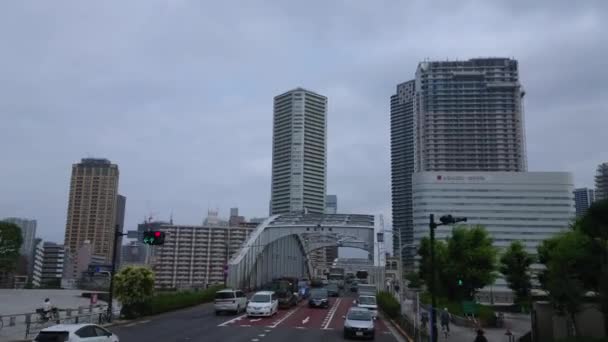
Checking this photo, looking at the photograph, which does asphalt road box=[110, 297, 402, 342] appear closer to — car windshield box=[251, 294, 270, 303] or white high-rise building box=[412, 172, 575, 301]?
car windshield box=[251, 294, 270, 303]

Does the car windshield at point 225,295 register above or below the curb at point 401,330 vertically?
above

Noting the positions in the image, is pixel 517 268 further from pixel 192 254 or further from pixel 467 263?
pixel 192 254

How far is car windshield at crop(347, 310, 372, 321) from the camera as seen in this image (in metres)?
28.0

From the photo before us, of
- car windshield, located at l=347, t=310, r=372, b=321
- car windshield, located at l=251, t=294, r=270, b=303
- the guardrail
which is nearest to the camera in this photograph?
the guardrail

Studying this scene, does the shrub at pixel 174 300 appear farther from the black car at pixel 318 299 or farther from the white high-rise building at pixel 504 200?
the white high-rise building at pixel 504 200

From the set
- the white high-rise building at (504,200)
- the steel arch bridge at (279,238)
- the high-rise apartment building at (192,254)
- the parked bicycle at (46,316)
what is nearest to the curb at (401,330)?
the parked bicycle at (46,316)

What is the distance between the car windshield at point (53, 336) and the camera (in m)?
16.7

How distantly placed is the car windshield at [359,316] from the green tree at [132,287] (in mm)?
13908

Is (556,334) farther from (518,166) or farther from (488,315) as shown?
(518,166)

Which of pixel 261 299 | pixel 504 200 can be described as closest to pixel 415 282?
pixel 261 299

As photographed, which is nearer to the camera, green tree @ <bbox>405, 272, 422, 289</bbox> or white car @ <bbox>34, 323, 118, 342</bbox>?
white car @ <bbox>34, 323, 118, 342</bbox>

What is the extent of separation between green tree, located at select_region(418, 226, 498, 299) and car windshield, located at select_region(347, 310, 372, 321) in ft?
72.3

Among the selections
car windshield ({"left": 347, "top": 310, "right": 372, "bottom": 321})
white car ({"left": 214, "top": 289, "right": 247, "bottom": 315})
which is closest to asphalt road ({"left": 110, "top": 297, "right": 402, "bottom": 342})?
white car ({"left": 214, "top": 289, "right": 247, "bottom": 315})

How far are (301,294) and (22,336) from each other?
3979 cm
